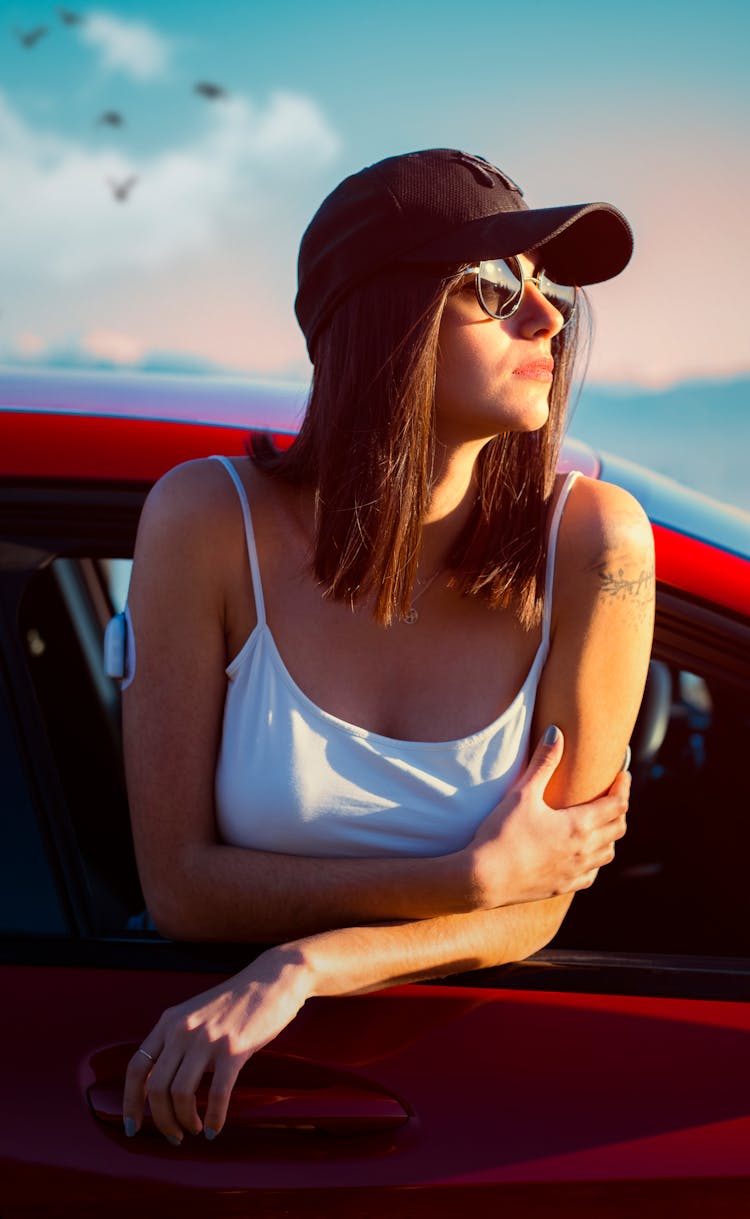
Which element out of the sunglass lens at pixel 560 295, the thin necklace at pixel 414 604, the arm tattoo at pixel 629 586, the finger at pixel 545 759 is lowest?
the finger at pixel 545 759

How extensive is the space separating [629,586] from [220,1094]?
762 mm

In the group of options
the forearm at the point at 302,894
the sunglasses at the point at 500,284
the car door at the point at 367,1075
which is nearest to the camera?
the car door at the point at 367,1075

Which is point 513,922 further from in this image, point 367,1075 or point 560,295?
point 560,295

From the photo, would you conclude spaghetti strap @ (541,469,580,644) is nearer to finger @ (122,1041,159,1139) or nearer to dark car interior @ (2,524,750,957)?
dark car interior @ (2,524,750,957)

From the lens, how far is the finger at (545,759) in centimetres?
148

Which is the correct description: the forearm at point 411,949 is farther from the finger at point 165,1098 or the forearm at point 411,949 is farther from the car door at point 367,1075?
the finger at point 165,1098

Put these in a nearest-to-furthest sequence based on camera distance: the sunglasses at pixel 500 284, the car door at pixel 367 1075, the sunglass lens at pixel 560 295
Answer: the car door at pixel 367 1075, the sunglasses at pixel 500 284, the sunglass lens at pixel 560 295

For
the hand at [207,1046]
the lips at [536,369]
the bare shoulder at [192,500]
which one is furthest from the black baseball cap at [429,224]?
the hand at [207,1046]

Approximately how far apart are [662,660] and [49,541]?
0.80 m

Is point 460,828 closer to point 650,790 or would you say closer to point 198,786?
point 198,786

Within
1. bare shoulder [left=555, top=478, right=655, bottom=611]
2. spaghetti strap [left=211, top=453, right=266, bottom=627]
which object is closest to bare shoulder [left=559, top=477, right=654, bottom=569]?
bare shoulder [left=555, top=478, right=655, bottom=611]

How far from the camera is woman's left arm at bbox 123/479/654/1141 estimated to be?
4.17 ft

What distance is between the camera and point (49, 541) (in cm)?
151

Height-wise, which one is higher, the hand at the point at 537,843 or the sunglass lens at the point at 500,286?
the sunglass lens at the point at 500,286
